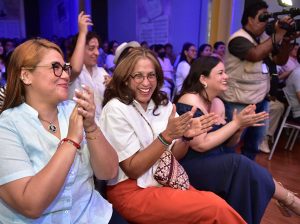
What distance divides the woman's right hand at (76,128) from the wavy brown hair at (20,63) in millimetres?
243

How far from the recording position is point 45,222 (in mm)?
1076

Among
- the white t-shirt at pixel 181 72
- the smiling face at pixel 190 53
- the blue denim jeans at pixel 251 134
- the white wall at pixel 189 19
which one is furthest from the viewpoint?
the white wall at pixel 189 19

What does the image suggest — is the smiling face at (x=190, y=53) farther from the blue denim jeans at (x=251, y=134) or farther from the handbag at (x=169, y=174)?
the handbag at (x=169, y=174)

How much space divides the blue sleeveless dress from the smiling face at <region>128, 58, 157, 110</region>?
1.47 feet

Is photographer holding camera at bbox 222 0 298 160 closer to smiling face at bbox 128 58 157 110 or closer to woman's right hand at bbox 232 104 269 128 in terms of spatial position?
woman's right hand at bbox 232 104 269 128

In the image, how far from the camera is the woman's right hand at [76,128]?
1.03 meters

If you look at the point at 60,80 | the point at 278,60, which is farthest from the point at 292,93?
the point at 60,80

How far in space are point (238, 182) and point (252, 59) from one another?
1142mm

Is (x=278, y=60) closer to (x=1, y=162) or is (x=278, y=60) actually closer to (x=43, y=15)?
(x=1, y=162)

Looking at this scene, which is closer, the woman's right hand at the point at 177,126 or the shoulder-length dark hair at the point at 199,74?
the woman's right hand at the point at 177,126

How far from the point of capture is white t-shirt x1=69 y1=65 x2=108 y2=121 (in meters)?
2.23

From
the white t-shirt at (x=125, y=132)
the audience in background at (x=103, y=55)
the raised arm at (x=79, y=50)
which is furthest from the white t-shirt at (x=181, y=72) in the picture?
the white t-shirt at (x=125, y=132)

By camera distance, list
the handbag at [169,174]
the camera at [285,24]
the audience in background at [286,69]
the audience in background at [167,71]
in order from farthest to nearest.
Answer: the audience in background at [167,71] → the audience in background at [286,69] → the camera at [285,24] → the handbag at [169,174]

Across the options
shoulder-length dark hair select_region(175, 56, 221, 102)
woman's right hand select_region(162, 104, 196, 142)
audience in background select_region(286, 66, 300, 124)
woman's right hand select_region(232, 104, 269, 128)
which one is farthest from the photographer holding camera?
woman's right hand select_region(162, 104, 196, 142)
